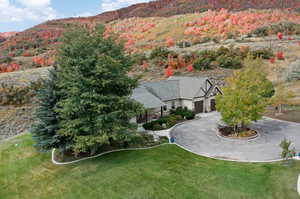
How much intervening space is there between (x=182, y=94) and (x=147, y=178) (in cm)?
1709

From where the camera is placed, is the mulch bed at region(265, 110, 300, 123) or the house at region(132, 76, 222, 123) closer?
the mulch bed at region(265, 110, 300, 123)

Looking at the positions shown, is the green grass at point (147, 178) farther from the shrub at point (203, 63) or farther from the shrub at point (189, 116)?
the shrub at point (203, 63)

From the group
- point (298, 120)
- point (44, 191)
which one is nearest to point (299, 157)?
point (298, 120)

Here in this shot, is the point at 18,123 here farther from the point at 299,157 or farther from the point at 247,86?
the point at 299,157

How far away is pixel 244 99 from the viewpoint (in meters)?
19.1

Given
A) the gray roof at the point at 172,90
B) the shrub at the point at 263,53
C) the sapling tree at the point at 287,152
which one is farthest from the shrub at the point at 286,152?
the shrub at the point at 263,53

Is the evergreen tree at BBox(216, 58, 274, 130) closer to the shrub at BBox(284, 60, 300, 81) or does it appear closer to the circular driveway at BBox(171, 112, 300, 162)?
the circular driveway at BBox(171, 112, 300, 162)

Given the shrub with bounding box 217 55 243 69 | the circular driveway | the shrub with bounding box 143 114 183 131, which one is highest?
the shrub with bounding box 217 55 243 69

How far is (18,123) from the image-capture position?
30.6 metres

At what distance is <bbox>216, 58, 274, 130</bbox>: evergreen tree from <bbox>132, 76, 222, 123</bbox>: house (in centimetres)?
756

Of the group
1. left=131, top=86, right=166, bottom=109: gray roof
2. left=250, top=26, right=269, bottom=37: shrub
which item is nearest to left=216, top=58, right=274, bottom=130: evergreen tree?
left=131, top=86, right=166, bottom=109: gray roof

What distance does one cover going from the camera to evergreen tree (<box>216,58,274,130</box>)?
62.9 ft

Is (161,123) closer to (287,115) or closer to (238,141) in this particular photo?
(238,141)

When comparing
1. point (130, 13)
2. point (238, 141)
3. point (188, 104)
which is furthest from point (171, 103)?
point (130, 13)
